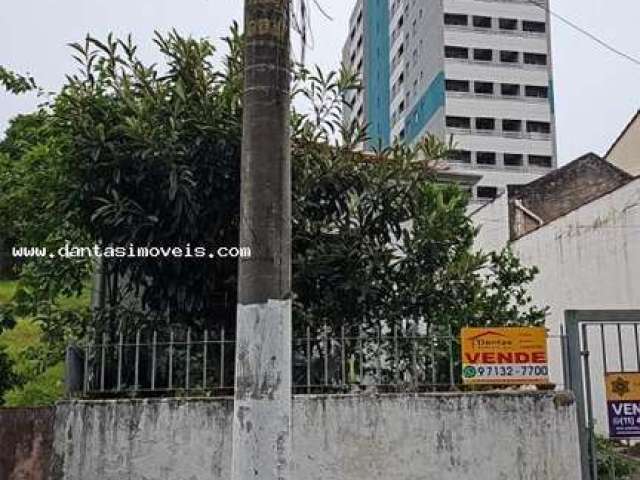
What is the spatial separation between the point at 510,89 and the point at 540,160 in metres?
4.87

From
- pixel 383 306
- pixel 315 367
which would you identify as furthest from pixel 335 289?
pixel 315 367

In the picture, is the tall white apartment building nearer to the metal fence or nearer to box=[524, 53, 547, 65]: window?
box=[524, 53, 547, 65]: window

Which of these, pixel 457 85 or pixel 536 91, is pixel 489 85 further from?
pixel 536 91

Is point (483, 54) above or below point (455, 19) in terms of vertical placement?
below

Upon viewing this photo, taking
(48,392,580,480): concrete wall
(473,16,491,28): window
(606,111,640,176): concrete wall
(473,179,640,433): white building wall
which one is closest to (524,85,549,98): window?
(473,16,491,28): window

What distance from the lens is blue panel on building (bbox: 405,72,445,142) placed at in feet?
159

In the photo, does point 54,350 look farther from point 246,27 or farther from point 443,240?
point 246,27

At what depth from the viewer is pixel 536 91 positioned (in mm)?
50094

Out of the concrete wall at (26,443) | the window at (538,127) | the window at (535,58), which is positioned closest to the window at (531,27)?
the window at (535,58)

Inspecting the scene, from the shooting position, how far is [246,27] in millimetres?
4199

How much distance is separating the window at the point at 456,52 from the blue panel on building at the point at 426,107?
142 cm

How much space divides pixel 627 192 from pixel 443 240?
26.3ft

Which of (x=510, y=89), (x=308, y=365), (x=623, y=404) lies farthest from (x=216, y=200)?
(x=510, y=89)

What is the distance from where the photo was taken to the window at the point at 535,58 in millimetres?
50219
